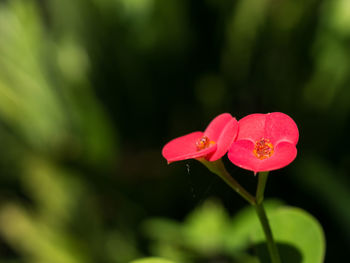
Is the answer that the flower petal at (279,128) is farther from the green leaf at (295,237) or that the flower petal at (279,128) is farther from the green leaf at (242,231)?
the green leaf at (242,231)

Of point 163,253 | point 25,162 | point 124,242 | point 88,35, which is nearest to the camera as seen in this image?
point 163,253

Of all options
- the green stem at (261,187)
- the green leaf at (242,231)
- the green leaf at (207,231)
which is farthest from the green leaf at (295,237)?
the green leaf at (207,231)

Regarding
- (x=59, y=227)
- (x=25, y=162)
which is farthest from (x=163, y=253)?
(x=25, y=162)

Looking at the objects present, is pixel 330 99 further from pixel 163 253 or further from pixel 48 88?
pixel 48 88

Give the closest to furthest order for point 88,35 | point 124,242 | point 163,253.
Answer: point 163,253 < point 124,242 < point 88,35

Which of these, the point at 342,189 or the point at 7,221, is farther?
the point at 7,221

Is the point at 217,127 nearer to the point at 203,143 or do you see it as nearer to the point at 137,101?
the point at 203,143

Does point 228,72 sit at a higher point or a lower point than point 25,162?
higher

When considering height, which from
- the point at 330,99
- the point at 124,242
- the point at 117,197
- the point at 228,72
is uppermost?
the point at 228,72

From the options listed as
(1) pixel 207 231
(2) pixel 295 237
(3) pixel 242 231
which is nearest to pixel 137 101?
(1) pixel 207 231
